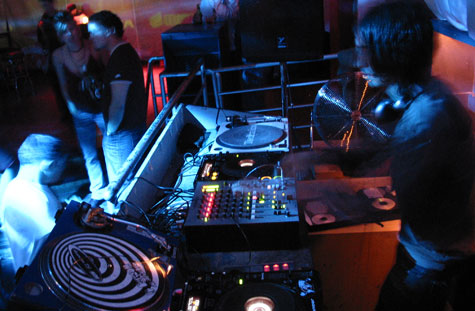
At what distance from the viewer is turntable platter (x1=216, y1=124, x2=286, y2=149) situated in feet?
5.82

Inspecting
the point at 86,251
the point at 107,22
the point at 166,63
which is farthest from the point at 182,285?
the point at 166,63

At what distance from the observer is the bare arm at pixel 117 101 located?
2516 millimetres

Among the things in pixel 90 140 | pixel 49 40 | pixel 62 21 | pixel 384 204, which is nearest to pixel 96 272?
pixel 384 204

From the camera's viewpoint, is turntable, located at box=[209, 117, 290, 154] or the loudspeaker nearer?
turntable, located at box=[209, 117, 290, 154]

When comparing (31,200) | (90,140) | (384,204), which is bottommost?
(90,140)

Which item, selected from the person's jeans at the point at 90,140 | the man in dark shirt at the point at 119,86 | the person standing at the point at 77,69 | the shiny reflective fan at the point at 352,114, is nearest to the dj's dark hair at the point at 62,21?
the person standing at the point at 77,69

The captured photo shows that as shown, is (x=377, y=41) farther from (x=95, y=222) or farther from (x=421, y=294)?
(x=95, y=222)

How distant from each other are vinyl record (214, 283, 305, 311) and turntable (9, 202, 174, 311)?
0.46ft

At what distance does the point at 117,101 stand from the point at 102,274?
69.2 inches

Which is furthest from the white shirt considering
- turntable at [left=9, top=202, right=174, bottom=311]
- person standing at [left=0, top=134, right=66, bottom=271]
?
turntable at [left=9, top=202, right=174, bottom=311]

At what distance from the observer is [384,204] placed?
1673 mm

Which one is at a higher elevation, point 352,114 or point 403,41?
point 403,41

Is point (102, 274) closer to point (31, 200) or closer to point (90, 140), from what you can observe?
point (31, 200)

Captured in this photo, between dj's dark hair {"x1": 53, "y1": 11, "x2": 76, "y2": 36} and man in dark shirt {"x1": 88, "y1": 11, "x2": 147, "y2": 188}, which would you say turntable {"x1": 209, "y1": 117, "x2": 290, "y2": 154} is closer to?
man in dark shirt {"x1": 88, "y1": 11, "x2": 147, "y2": 188}
